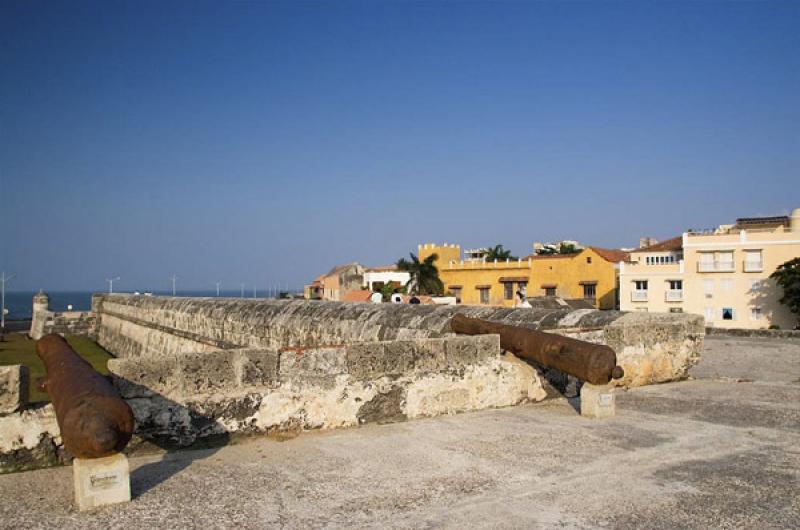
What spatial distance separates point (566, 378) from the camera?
694 centimetres

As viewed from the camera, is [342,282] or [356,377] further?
[342,282]

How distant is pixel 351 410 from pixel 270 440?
77 cm

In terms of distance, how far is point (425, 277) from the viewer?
6762cm

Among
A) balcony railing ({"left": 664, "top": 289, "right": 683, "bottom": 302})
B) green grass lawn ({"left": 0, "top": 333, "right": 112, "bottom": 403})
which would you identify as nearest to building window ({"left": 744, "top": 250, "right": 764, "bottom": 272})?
balcony railing ({"left": 664, "top": 289, "right": 683, "bottom": 302})

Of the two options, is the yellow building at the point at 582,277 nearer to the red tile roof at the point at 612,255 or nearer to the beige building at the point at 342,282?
the red tile roof at the point at 612,255

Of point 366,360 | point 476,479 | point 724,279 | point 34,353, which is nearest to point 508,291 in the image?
point 724,279

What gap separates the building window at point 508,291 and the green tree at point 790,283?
893 inches

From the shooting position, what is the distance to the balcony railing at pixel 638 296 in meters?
48.3

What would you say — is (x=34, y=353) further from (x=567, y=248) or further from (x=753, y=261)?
(x=567, y=248)

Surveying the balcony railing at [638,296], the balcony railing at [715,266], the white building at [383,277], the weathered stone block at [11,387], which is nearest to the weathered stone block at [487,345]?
the weathered stone block at [11,387]

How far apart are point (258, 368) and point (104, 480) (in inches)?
69.6

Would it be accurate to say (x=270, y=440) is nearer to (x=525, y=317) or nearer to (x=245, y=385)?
(x=245, y=385)

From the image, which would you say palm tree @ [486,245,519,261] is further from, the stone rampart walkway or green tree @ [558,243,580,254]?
the stone rampart walkway

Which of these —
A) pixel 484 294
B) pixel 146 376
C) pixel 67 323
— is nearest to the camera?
pixel 146 376
